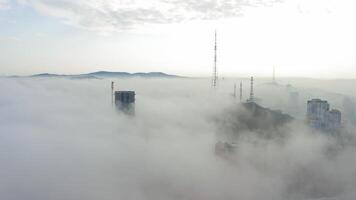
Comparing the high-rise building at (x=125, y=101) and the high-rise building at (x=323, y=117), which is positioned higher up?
the high-rise building at (x=125, y=101)

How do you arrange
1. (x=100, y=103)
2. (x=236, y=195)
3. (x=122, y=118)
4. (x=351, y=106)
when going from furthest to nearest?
(x=351, y=106) < (x=100, y=103) < (x=122, y=118) < (x=236, y=195)

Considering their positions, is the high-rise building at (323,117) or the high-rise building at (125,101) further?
the high-rise building at (323,117)

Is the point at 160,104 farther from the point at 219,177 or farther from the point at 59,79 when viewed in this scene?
the point at 219,177

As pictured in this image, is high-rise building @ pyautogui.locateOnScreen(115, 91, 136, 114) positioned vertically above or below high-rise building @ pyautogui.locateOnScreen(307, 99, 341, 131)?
above

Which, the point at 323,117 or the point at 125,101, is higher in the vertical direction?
the point at 125,101

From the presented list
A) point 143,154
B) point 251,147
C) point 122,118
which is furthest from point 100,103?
point 251,147

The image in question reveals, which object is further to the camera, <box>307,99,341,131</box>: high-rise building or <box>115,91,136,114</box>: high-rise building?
<box>307,99,341,131</box>: high-rise building

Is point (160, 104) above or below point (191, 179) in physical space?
above

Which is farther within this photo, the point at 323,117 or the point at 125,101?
the point at 323,117
